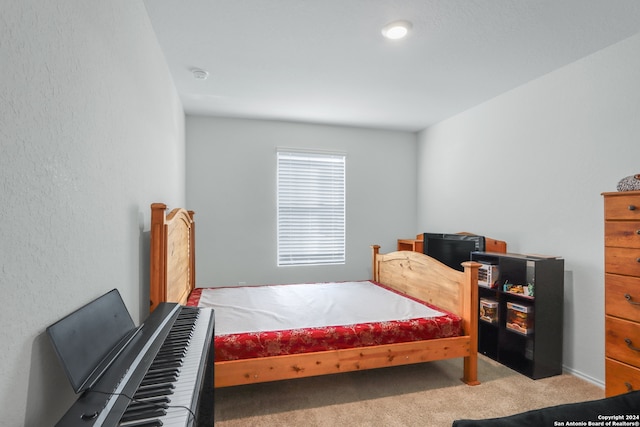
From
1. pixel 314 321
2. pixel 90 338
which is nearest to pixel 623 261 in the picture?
pixel 314 321

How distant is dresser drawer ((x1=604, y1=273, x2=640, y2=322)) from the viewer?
1.92 metres

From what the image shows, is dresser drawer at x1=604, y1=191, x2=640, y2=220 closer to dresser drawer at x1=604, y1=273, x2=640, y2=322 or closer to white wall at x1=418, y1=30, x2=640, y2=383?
dresser drawer at x1=604, y1=273, x2=640, y2=322

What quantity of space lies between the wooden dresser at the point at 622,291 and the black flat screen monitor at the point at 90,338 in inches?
103

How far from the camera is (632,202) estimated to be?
1929mm

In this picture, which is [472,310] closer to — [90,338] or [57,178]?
[90,338]

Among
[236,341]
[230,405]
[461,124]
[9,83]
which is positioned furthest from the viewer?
[461,124]

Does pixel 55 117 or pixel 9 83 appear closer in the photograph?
pixel 9 83

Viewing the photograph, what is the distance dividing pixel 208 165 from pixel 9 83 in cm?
351

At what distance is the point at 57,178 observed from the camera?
1006mm

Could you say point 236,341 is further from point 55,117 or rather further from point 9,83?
point 9,83

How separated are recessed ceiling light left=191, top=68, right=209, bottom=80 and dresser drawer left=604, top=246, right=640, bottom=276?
3.29 meters

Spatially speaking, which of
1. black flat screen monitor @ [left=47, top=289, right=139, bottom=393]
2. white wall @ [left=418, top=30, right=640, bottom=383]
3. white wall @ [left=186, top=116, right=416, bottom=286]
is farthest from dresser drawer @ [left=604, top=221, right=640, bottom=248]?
white wall @ [left=186, top=116, right=416, bottom=286]

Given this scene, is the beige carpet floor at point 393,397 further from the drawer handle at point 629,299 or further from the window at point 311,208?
the window at point 311,208

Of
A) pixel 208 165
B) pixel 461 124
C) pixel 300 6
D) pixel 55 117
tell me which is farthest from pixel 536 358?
pixel 208 165
